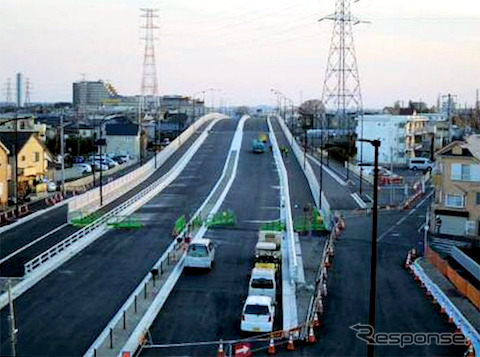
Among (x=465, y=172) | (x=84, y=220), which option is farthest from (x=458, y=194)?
(x=84, y=220)

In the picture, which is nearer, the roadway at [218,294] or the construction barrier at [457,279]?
the roadway at [218,294]

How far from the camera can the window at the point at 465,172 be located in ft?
138

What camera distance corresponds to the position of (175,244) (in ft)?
111

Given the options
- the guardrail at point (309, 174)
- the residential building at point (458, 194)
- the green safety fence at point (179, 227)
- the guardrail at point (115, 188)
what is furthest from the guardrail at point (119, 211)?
the residential building at point (458, 194)

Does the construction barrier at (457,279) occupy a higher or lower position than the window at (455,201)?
lower

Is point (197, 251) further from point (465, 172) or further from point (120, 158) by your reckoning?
point (120, 158)

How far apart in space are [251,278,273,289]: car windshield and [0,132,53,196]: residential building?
30951mm

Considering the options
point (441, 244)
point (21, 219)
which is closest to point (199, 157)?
point (21, 219)

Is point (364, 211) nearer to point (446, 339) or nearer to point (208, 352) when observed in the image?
point (446, 339)

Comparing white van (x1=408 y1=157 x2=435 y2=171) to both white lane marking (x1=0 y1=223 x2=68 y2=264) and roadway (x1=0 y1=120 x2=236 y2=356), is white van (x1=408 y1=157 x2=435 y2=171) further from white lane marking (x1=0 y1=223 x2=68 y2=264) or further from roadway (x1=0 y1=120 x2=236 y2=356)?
white lane marking (x1=0 y1=223 x2=68 y2=264)

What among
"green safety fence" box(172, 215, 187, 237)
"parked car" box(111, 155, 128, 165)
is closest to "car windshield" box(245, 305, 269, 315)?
"green safety fence" box(172, 215, 187, 237)

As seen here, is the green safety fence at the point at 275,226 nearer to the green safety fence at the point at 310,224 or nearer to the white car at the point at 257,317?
the green safety fence at the point at 310,224

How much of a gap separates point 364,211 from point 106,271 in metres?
23.6

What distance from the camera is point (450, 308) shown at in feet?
81.3
